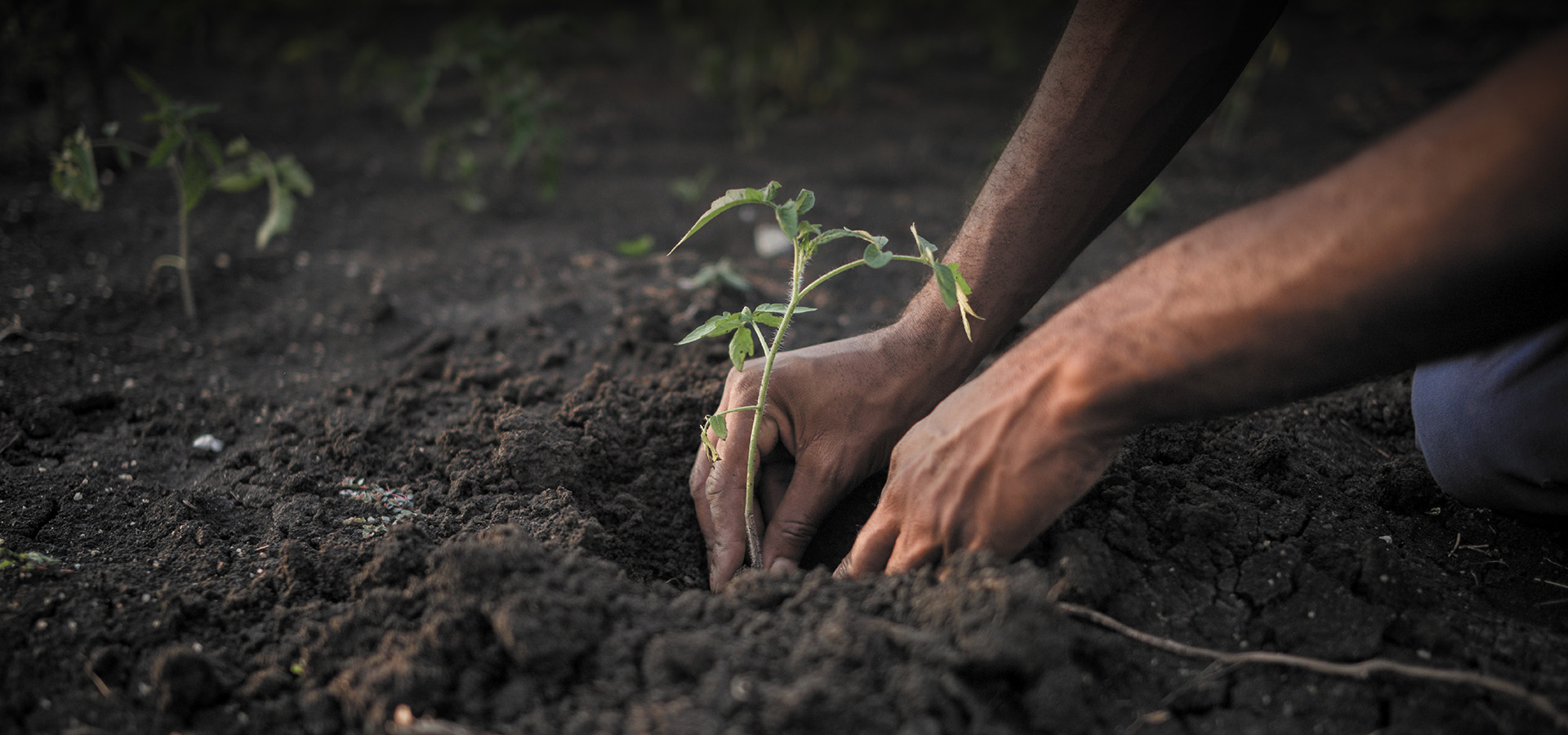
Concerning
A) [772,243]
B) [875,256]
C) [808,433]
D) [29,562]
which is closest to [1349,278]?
[875,256]

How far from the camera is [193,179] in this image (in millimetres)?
2578

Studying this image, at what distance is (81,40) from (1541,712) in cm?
468

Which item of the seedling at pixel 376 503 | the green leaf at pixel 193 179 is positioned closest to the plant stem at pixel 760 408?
the seedling at pixel 376 503

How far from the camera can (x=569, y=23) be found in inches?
137

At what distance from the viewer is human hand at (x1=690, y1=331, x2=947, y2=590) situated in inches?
69.4

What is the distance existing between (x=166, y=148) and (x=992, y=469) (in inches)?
94.5

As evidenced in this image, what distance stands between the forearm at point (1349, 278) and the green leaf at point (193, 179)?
7.90 feet

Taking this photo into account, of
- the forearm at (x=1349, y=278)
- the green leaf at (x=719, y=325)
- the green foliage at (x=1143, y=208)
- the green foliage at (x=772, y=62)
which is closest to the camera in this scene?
the forearm at (x=1349, y=278)

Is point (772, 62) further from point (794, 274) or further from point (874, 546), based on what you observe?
point (874, 546)

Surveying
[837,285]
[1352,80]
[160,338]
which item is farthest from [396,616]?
[1352,80]

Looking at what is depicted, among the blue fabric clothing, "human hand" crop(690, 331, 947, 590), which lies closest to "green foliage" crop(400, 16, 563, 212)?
"human hand" crop(690, 331, 947, 590)

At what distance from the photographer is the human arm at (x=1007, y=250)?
1.68m

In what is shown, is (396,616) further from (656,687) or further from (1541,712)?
(1541,712)

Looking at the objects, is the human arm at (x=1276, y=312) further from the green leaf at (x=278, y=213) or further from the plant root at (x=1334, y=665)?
the green leaf at (x=278, y=213)
